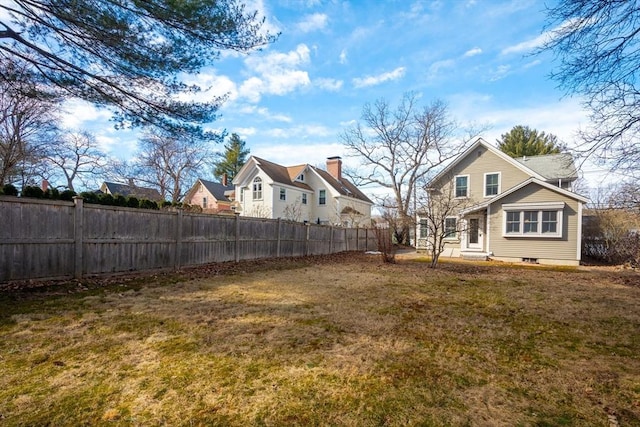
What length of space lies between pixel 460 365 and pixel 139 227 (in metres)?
7.67

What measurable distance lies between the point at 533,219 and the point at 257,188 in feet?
59.4

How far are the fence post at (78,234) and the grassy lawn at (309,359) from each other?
2.04 feet

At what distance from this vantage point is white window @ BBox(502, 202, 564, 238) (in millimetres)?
14055

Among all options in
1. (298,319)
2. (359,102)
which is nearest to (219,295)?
(298,319)

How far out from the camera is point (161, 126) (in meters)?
7.05

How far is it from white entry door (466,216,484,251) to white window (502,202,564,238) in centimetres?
140

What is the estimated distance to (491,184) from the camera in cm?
1688

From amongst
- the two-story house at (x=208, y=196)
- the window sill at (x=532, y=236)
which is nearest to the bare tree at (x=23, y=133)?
the two-story house at (x=208, y=196)

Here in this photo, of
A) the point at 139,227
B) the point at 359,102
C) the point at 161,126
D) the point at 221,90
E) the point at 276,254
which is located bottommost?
the point at 276,254

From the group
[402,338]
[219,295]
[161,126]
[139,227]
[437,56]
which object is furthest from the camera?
[437,56]

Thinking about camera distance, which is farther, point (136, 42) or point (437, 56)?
point (437, 56)

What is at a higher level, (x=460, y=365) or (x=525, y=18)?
(x=525, y=18)

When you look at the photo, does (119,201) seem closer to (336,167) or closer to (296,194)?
(296,194)

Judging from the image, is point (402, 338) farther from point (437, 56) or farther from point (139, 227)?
point (437, 56)
